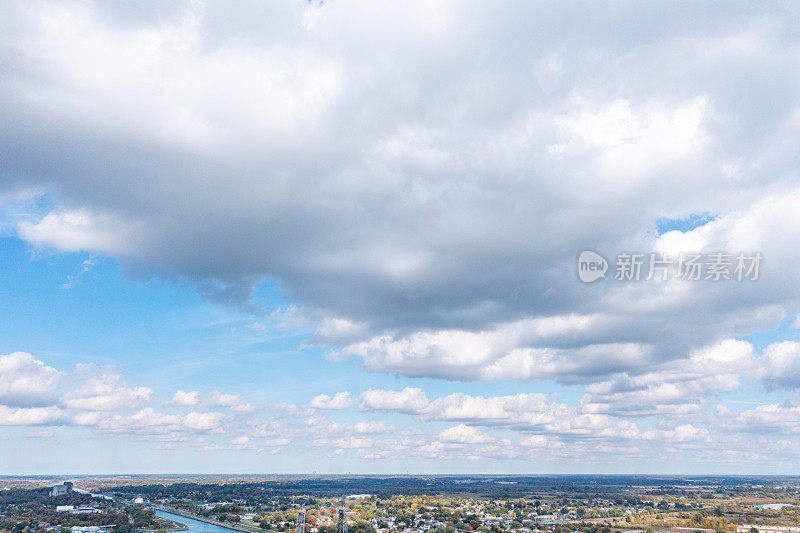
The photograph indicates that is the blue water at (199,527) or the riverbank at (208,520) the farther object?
the blue water at (199,527)

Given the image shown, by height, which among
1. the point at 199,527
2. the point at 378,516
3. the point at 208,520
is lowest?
the point at 208,520

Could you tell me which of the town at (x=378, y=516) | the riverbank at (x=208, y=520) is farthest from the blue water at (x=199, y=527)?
the riverbank at (x=208, y=520)

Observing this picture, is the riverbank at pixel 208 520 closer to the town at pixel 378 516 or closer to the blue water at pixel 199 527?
the town at pixel 378 516

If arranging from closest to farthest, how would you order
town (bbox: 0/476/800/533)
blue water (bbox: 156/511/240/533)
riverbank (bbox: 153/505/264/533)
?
town (bbox: 0/476/800/533) < riverbank (bbox: 153/505/264/533) < blue water (bbox: 156/511/240/533)

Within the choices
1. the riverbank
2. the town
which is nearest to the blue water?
the town

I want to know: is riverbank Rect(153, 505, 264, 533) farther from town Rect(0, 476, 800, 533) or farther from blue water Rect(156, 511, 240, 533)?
blue water Rect(156, 511, 240, 533)

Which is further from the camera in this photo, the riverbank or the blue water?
the blue water

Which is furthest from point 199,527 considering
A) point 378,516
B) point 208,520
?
point 378,516

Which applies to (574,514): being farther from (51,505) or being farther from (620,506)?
(51,505)

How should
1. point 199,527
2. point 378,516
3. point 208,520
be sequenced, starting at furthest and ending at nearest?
point 208,520, point 378,516, point 199,527

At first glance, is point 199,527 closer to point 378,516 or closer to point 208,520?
point 208,520

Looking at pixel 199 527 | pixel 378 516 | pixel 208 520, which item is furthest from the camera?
pixel 208 520
